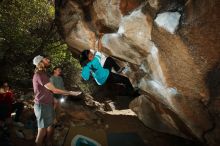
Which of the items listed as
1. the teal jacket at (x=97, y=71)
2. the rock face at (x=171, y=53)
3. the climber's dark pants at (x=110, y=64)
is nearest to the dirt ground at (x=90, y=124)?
the rock face at (x=171, y=53)

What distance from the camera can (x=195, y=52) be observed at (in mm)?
5730

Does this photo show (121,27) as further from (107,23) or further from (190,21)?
(190,21)

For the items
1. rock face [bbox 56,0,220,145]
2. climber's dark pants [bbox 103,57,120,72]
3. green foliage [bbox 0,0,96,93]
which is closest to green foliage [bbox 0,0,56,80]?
green foliage [bbox 0,0,96,93]

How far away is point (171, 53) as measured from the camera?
614 cm

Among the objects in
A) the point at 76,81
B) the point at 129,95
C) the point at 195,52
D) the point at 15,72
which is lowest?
the point at 129,95

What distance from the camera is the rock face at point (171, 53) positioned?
5590 mm

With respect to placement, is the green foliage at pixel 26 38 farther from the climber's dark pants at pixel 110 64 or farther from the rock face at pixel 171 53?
the climber's dark pants at pixel 110 64

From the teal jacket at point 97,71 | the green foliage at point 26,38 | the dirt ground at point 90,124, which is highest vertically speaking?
the green foliage at point 26,38

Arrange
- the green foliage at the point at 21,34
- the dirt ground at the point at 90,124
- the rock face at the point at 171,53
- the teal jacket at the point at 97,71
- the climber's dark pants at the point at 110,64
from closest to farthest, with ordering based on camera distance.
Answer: the rock face at the point at 171,53 < the dirt ground at the point at 90,124 < the teal jacket at the point at 97,71 < the climber's dark pants at the point at 110,64 < the green foliage at the point at 21,34

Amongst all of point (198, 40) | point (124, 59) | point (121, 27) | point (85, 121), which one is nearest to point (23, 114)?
point (85, 121)

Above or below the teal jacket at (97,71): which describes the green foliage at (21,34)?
above

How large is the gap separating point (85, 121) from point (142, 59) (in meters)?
3.21

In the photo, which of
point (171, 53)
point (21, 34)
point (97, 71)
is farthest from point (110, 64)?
point (21, 34)

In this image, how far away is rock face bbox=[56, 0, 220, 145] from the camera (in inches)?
220
